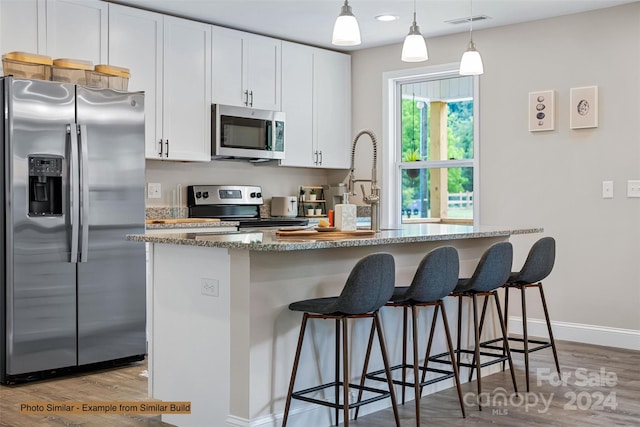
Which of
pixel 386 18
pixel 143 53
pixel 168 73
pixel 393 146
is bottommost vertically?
pixel 393 146

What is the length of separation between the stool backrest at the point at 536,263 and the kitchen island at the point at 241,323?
29.9 inches

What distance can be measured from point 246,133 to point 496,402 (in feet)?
10.0

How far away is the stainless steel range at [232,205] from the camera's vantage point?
19.9ft

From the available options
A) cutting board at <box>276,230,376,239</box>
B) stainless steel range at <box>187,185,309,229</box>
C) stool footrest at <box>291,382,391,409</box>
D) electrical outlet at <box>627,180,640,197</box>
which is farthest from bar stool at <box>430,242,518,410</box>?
stainless steel range at <box>187,185,309,229</box>

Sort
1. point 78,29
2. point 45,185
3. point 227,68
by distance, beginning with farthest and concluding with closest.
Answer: point 227,68 < point 78,29 < point 45,185

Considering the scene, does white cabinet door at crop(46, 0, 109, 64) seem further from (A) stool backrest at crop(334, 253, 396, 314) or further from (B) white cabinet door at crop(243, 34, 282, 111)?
(A) stool backrest at crop(334, 253, 396, 314)

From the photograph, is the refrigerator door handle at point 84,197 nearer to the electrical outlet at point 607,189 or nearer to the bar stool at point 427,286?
the bar stool at point 427,286

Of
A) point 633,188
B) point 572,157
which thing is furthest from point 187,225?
point 633,188

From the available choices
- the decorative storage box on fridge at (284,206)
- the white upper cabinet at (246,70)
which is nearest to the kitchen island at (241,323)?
the white upper cabinet at (246,70)

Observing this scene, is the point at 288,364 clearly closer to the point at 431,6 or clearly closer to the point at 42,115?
the point at 42,115

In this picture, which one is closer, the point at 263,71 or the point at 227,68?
the point at 227,68

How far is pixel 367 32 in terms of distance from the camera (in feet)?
20.4

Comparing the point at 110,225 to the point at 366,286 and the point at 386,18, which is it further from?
the point at 386,18

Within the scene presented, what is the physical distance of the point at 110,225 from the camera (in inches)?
184
